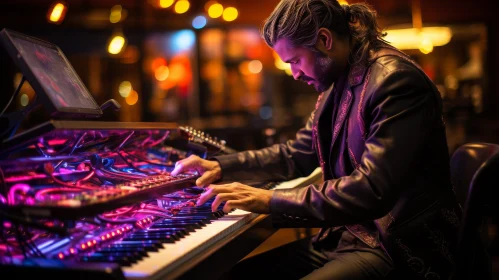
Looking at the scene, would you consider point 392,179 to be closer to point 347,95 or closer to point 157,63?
point 347,95

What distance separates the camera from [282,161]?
2.83 m

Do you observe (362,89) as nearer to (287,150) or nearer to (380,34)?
(380,34)

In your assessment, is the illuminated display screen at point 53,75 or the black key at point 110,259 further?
the illuminated display screen at point 53,75

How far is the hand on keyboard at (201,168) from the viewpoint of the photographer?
7.53 ft

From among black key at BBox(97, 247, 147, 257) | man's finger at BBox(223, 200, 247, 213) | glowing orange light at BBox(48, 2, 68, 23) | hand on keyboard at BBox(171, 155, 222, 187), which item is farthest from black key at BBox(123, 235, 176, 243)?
glowing orange light at BBox(48, 2, 68, 23)

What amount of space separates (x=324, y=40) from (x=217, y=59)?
811cm

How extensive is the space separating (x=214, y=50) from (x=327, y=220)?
8586 millimetres

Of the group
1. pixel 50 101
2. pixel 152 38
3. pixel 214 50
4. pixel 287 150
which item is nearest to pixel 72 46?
pixel 152 38

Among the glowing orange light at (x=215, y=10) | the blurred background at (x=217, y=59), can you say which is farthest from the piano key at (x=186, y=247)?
the glowing orange light at (x=215, y=10)

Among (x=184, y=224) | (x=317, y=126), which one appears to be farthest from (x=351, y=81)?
(x=184, y=224)

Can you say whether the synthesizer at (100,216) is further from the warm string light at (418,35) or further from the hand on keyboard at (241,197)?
the warm string light at (418,35)

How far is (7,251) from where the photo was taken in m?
1.49

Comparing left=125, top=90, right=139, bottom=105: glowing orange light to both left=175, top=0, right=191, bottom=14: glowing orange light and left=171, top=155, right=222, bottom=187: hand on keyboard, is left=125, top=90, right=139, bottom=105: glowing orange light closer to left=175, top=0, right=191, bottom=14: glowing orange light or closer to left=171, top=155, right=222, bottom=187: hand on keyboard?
left=175, top=0, right=191, bottom=14: glowing orange light

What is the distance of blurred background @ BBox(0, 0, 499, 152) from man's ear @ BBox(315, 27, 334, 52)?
6063mm
